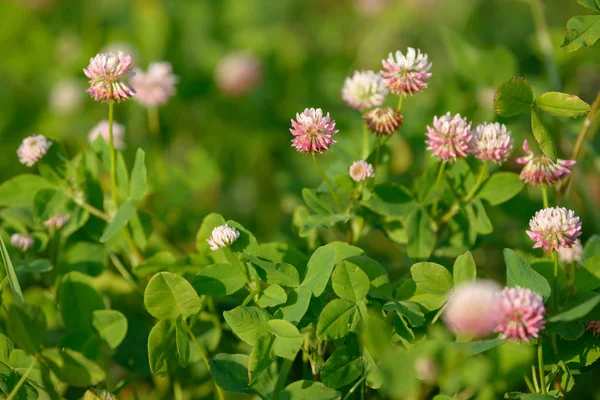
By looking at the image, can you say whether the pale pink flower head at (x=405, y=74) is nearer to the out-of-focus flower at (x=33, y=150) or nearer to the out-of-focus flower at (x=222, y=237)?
the out-of-focus flower at (x=222, y=237)

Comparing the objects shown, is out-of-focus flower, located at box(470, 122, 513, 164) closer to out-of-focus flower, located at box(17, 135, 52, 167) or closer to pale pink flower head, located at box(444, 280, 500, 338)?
pale pink flower head, located at box(444, 280, 500, 338)

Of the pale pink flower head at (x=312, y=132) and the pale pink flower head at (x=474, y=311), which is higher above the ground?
the pale pink flower head at (x=312, y=132)

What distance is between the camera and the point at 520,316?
1.04 m

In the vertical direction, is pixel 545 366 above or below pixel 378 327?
below

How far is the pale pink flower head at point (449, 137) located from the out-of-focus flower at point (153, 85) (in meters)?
0.97

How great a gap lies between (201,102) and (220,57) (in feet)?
0.84

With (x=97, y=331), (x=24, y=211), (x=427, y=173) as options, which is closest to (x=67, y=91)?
(x=24, y=211)

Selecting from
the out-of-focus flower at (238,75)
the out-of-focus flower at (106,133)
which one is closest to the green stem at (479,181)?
the out-of-focus flower at (106,133)

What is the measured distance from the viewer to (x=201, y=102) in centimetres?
302

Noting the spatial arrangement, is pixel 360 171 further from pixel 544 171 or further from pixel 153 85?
pixel 153 85

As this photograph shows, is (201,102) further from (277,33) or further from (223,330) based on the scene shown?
(223,330)

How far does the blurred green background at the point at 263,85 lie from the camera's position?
213 centimetres

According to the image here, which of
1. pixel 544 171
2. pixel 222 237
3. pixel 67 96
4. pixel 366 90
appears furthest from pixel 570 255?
pixel 67 96

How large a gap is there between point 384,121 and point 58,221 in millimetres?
786
